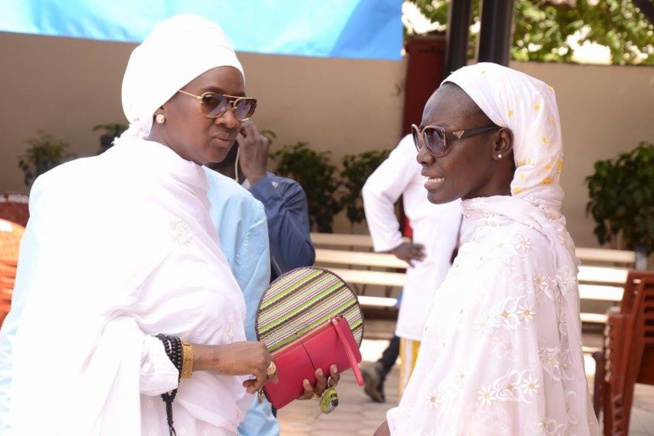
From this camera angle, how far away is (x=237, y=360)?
8.91ft

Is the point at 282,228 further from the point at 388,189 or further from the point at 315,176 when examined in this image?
the point at 315,176

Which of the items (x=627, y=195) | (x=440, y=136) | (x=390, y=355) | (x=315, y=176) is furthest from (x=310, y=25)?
(x=627, y=195)

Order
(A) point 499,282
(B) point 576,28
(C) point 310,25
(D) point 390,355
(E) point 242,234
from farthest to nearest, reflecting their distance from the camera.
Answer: (B) point 576,28, (D) point 390,355, (C) point 310,25, (E) point 242,234, (A) point 499,282

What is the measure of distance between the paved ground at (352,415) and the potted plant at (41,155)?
3566mm

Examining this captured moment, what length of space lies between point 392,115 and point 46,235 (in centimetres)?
924

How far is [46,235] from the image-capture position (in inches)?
104

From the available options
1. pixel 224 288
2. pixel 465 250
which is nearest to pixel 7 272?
pixel 224 288

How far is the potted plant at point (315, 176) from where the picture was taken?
1133 centimetres

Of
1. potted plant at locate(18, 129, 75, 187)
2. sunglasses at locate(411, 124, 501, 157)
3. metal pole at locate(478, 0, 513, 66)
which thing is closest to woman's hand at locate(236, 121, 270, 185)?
sunglasses at locate(411, 124, 501, 157)

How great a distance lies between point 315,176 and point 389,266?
3.58 feet

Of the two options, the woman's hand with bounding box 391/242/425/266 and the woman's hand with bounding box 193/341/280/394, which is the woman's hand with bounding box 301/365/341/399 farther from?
the woman's hand with bounding box 391/242/425/266

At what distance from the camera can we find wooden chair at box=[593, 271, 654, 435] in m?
5.66

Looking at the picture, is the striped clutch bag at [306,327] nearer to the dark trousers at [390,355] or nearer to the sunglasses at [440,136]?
the sunglasses at [440,136]

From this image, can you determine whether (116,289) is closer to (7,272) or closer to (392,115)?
(7,272)
